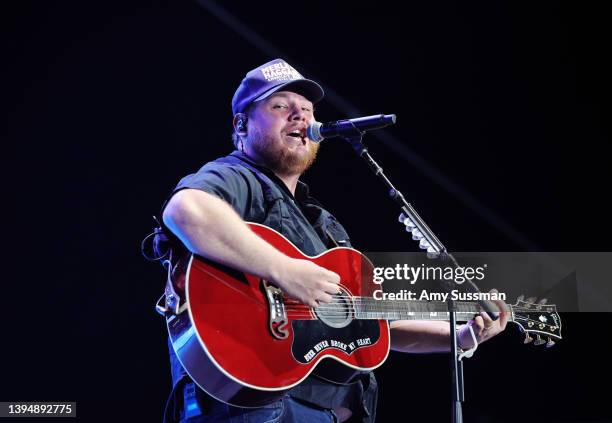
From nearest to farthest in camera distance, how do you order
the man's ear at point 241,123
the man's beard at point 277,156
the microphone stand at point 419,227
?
the microphone stand at point 419,227 < the man's beard at point 277,156 < the man's ear at point 241,123

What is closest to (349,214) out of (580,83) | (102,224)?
(102,224)

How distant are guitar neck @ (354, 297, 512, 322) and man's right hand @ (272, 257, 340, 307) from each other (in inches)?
9.8

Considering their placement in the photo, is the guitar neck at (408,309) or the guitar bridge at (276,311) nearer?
the guitar bridge at (276,311)

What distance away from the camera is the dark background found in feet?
13.0

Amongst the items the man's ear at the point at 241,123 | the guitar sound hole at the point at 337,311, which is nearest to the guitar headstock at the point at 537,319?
the guitar sound hole at the point at 337,311

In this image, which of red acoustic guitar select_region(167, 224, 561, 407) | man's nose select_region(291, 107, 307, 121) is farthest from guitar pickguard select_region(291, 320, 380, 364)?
man's nose select_region(291, 107, 307, 121)

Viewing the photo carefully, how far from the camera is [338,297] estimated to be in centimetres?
250

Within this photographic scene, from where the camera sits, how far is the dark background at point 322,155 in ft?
13.0

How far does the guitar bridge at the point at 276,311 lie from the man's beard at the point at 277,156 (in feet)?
2.38

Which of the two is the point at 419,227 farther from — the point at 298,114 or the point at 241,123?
the point at 241,123

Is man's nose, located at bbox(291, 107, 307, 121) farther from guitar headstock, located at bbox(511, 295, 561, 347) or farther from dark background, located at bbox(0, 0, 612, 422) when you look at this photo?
dark background, located at bbox(0, 0, 612, 422)

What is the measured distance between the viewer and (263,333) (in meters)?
2.19

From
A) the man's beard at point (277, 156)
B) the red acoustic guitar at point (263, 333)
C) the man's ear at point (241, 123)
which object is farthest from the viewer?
the man's ear at point (241, 123)

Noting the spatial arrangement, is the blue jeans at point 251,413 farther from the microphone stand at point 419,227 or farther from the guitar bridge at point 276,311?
the microphone stand at point 419,227
